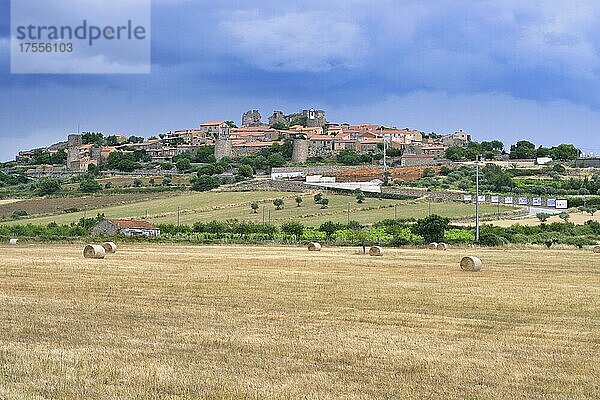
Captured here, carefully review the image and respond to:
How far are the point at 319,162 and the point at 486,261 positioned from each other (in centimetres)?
9849

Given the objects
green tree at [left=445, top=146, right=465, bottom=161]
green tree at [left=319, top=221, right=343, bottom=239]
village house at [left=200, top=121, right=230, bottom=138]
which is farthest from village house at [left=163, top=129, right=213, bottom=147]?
green tree at [left=319, top=221, right=343, bottom=239]

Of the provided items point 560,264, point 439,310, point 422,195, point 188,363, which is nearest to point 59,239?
point 560,264

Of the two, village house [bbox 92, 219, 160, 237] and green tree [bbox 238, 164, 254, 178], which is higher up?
green tree [bbox 238, 164, 254, 178]

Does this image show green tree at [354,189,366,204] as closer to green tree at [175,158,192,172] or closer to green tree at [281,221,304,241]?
green tree at [281,221,304,241]

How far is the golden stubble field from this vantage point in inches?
440

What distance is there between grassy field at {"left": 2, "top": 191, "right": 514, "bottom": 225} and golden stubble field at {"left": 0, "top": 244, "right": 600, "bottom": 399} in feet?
135

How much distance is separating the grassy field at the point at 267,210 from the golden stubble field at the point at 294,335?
41209 millimetres

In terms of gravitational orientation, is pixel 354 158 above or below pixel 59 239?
above

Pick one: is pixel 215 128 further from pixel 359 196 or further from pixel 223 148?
pixel 359 196

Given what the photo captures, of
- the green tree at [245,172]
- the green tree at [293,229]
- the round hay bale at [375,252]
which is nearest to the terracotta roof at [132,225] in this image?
the green tree at [293,229]

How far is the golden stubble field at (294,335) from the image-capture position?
11.2 metres

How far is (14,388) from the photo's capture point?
10.9 meters

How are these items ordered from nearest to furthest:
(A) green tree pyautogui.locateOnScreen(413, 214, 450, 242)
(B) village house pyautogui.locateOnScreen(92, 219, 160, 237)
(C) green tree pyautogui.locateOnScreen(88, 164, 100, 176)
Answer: (A) green tree pyautogui.locateOnScreen(413, 214, 450, 242) < (B) village house pyautogui.locateOnScreen(92, 219, 160, 237) < (C) green tree pyautogui.locateOnScreen(88, 164, 100, 176)

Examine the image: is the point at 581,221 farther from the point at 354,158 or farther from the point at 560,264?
the point at 354,158
